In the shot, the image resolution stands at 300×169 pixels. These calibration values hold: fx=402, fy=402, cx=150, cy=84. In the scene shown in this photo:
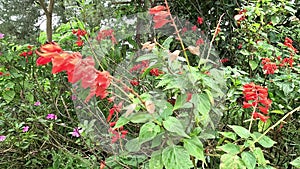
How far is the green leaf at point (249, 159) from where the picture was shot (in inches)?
38.6

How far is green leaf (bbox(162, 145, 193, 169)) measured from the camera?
907 millimetres

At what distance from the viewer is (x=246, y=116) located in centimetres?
171

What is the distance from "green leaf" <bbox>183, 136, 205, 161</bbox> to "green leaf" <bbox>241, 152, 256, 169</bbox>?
13 centimetres

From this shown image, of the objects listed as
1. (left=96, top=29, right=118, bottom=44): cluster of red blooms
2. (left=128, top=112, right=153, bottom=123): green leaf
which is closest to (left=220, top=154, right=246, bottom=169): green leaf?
(left=128, top=112, right=153, bottom=123): green leaf

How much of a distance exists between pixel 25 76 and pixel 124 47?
0.66m

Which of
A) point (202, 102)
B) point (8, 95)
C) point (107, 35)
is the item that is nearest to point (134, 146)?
point (202, 102)

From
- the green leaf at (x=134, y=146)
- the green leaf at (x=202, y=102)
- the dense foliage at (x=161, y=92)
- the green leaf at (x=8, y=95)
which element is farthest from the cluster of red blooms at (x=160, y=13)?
the green leaf at (x=8, y=95)

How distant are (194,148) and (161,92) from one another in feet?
0.89

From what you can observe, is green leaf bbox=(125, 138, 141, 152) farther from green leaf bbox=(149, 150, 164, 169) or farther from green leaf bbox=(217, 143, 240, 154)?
green leaf bbox=(217, 143, 240, 154)

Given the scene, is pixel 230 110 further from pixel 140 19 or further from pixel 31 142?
pixel 31 142

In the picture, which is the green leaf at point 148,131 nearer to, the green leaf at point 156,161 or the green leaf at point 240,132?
the green leaf at point 156,161

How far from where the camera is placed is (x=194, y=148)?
0.94 metres

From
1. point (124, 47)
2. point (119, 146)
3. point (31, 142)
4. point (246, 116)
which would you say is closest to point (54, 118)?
point (31, 142)

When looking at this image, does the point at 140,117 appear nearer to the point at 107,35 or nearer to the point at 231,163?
the point at 231,163
